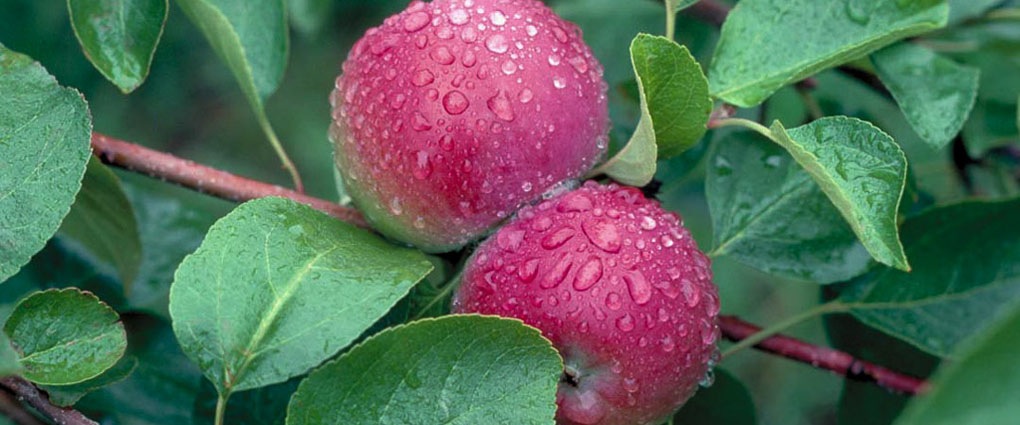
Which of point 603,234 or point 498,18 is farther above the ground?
point 498,18

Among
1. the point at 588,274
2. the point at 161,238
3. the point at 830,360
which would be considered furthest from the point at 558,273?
the point at 161,238

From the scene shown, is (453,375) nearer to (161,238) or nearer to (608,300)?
(608,300)

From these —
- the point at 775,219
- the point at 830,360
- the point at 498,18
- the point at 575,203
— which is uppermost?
the point at 498,18

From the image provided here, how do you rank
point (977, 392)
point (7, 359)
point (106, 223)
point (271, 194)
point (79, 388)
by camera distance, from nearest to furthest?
point (977, 392) → point (7, 359) → point (79, 388) → point (271, 194) → point (106, 223)

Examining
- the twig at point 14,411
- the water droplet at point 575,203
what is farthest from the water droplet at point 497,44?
the twig at point 14,411

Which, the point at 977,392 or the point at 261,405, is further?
the point at 261,405

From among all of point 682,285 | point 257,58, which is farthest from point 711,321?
Answer: point 257,58

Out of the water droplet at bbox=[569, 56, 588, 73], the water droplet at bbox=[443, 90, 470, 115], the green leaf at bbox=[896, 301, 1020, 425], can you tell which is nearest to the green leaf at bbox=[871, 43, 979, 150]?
the water droplet at bbox=[569, 56, 588, 73]

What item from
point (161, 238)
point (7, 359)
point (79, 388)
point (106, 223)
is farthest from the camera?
point (161, 238)

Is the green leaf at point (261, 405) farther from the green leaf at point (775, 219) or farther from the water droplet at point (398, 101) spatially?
the green leaf at point (775, 219)

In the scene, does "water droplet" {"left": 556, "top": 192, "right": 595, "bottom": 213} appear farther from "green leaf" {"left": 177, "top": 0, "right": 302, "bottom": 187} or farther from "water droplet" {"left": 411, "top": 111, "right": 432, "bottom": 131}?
"green leaf" {"left": 177, "top": 0, "right": 302, "bottom": 187}
